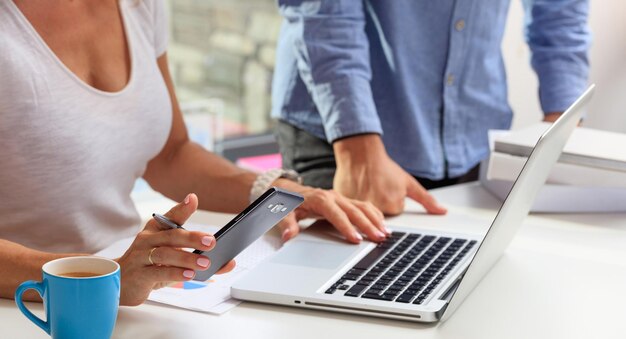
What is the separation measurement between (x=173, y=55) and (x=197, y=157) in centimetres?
226

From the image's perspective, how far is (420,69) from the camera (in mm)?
1843

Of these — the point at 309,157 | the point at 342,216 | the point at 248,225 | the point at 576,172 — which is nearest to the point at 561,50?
the point at 576,172

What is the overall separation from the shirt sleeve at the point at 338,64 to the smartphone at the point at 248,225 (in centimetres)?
63

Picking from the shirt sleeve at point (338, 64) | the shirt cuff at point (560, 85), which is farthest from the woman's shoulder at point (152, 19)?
the shirt cuff at point (560, 85)

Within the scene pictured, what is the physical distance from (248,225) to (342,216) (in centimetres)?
36

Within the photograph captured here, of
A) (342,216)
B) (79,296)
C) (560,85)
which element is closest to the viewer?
(79,296)

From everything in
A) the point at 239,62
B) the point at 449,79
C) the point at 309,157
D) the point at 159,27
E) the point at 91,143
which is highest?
the point at 159,27

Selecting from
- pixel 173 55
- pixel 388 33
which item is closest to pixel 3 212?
pixel 388 33

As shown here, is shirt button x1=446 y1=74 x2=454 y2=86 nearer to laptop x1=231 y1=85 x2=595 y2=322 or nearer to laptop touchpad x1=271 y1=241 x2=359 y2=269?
laptop x1=231 y1=85 x2=595 y2=322

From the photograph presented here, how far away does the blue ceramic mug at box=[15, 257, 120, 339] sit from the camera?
86 cm

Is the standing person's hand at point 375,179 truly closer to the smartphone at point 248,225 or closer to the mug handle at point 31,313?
the smartphone at point 248,225

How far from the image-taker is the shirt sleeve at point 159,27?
4.81 feet

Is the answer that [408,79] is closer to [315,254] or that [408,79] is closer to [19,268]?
[315,254]

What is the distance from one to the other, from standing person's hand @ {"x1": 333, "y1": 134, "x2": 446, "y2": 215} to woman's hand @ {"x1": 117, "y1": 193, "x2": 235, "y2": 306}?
23.6 inches
